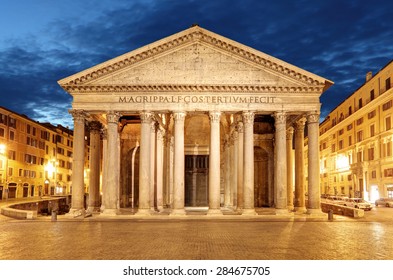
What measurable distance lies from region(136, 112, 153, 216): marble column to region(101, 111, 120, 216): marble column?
1.81 m

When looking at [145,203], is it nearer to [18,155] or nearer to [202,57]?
[202,57]

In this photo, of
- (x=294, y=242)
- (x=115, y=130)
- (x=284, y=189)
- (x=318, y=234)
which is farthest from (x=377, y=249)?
(x=115, y=130)

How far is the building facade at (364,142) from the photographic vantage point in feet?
172

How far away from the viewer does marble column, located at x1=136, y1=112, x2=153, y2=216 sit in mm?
33594

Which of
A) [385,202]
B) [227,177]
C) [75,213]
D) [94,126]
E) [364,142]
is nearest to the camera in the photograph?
[75,213]

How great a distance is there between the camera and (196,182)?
46.5 meters

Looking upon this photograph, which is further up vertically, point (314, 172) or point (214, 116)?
point (214, 116)

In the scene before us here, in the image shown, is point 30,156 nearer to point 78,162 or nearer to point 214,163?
point 78,162

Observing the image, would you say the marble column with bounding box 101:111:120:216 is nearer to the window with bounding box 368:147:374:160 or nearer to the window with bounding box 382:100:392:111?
the window with bounding box 382:100:392:111

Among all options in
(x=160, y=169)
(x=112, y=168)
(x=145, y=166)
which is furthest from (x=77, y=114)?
(x=160, y=169)

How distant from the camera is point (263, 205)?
4600 cm

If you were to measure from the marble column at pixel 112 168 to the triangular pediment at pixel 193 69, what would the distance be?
96.0 inches

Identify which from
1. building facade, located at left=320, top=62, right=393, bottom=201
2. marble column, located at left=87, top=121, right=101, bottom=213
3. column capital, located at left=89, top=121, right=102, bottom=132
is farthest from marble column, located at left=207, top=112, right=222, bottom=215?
building facade, located at left=320, top=62, right=393, bottom=201

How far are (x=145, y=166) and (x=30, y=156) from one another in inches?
1821
